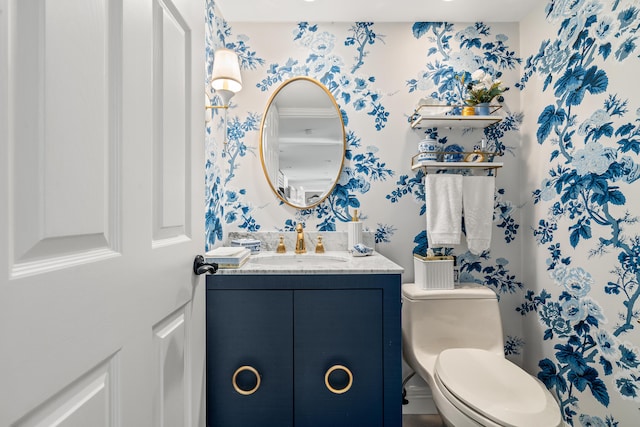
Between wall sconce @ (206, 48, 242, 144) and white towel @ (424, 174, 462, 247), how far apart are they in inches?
45.2

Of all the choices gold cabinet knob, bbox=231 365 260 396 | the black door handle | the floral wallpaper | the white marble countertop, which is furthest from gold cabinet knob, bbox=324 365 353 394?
the floral wallpaper

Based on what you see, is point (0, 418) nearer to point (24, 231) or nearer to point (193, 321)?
point (24, 231)

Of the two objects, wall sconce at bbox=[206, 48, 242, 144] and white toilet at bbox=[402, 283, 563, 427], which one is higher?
wall sconce at bbox=[206, 48, 242, 144]

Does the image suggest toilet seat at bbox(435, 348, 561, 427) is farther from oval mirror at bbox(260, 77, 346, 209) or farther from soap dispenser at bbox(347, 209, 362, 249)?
oval mirror at bbox(260, 77, 346, 209)

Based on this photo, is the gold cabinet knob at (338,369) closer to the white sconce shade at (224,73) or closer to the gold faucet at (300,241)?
the gold faucet at (300,241)

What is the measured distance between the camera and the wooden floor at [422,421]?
1727 mm

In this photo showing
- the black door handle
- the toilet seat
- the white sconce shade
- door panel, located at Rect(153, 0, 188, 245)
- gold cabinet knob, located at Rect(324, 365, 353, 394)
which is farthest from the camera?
the white sconce shade

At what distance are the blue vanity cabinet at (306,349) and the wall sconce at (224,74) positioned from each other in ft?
3.04

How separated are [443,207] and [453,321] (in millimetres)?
602

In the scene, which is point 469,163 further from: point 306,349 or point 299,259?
point 306,349

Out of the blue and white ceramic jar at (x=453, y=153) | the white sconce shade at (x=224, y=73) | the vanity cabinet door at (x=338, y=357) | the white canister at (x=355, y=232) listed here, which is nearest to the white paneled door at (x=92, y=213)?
the vanity cabinet door at (x=338, y=357)

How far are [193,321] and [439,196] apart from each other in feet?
4.57

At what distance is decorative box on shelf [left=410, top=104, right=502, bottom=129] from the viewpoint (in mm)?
1715

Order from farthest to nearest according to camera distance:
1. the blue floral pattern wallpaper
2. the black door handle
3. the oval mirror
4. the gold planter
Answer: the oval mirror
the gold planter
the blue floral pattern wallpaper
the black door handle
